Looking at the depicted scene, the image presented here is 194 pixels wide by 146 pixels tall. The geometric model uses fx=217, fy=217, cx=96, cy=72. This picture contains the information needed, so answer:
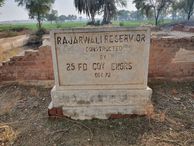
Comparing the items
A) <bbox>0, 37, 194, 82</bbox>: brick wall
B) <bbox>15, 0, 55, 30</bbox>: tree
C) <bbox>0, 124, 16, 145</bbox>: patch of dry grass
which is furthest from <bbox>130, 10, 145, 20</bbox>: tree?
<bbox>0, 124, 16, 145</bbox>: patch of dry grass

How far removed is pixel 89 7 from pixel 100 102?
32.3 meters

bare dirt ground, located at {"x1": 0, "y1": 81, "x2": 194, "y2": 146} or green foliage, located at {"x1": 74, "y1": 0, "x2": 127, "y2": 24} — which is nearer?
bare dirt ground, located at {"x1": 0, "y1": 81, "x2": 194, "y2": 146}

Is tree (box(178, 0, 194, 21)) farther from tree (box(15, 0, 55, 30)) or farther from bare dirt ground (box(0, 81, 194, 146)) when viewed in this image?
bare dirt ground (box(0, 81, 194, 146))

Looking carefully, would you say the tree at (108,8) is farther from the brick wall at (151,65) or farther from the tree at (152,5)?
the brick wall at (151,65)

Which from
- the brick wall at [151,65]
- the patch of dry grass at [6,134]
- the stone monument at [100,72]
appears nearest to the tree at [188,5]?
the brick wall at [151,65]

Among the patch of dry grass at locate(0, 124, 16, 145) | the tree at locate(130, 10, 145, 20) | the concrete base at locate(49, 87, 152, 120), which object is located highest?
the tree at locate(130, 10, 145, 20)

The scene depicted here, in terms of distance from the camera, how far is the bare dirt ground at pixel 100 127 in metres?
3.29

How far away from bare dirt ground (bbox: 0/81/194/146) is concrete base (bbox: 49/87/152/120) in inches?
5.6

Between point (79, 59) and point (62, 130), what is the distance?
123 cm

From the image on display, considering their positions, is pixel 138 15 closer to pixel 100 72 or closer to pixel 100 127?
pixel 100 72

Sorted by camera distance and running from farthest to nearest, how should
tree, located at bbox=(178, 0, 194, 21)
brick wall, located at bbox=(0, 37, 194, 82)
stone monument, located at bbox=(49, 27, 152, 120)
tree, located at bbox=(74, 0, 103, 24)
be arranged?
1. tree, located at bbox=(178, 0, 194, 21)
2. tree, located at bbox=(74, 0, 103, 24)
3. brick wall, located at bbox=(0, 37, 194, 82)
4. stone monument, located at bbox=(49, 27, 152, 120)

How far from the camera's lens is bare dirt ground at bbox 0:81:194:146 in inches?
129

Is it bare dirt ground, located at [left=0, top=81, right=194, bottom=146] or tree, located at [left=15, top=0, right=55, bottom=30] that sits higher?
tree, located at [left=15, top=0, right=55, bottom=30]

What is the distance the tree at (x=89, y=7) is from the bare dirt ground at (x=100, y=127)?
31332 millimetres
